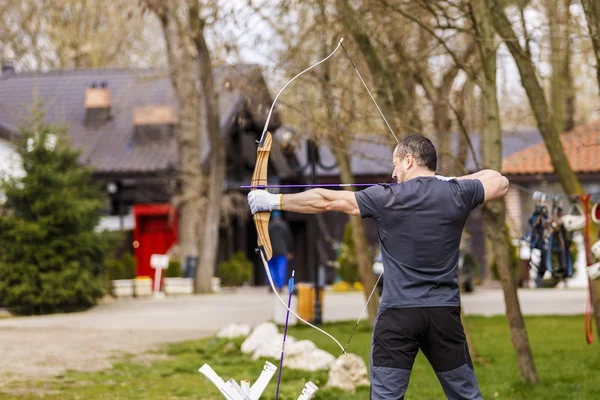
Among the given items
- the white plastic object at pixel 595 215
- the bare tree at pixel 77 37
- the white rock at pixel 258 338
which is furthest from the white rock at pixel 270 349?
the bare tree at pixel 77 37

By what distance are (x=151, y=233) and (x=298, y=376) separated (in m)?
24.5

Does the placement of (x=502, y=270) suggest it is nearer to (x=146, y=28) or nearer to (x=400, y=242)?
(x=400, y=242)

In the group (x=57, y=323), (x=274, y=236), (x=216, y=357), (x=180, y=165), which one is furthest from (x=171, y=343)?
(x=180, y=165)

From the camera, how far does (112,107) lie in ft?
120

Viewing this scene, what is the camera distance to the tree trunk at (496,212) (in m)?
9.68

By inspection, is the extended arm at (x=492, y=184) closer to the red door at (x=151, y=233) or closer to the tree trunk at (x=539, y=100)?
the tree trunk at (x=539, y=100)

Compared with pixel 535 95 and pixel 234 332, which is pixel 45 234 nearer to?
pixel 234 332

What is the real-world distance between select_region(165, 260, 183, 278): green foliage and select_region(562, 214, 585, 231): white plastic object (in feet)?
63.9

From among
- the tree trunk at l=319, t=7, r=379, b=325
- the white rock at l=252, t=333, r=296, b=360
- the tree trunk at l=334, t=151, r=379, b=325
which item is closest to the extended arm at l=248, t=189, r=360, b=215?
the white rock at l=252, t=333, r=296, b=360

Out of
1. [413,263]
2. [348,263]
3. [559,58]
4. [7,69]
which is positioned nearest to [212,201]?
[348,263]

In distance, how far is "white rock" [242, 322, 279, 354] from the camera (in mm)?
12484

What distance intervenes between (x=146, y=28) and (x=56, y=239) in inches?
974

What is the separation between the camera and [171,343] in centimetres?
1449

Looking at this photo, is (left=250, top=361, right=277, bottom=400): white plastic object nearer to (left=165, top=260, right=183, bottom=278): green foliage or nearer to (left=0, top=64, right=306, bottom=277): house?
(left=165, top=260, right=183, bottom=278): green foliage
